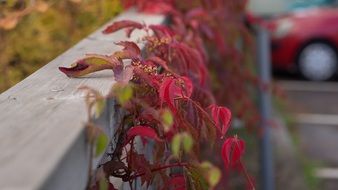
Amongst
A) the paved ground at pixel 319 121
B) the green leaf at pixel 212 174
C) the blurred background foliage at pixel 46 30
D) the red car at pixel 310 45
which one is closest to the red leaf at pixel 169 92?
the green leaf at pixel 212 174

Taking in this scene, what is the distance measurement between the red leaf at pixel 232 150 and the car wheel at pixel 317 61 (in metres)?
10.1

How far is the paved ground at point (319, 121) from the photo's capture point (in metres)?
6.51

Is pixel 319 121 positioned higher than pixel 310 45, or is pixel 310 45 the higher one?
pixel 310 45

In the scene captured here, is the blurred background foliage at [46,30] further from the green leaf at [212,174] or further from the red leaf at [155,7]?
the green leaf at [212,174]

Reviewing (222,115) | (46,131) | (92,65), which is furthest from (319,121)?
(46,131)

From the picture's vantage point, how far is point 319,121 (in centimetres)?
835

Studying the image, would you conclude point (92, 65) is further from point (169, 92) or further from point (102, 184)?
point (102, 184)

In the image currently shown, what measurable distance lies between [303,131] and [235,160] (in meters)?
6.55

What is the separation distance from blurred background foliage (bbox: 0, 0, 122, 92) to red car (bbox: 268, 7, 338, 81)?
8226mm

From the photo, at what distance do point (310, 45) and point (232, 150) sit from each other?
1022 cm

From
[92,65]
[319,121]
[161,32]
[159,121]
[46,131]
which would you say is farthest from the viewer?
[319,121]

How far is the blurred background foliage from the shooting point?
9.89 feet

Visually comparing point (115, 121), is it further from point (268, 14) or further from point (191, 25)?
point (268, 14)

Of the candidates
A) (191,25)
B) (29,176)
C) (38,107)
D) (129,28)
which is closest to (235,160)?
(38,107)
